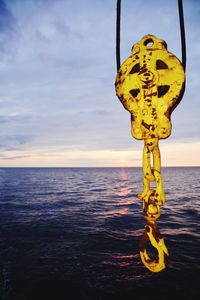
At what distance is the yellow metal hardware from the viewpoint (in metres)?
1.34


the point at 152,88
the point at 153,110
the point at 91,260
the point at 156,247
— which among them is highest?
the point at 152,88

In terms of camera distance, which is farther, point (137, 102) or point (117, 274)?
point (117, 274)

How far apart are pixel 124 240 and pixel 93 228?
301 centimetres

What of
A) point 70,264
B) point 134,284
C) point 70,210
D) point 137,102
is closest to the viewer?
point 137,102

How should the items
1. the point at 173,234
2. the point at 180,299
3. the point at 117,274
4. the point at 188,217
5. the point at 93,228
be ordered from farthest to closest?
the point at 188,217 → the point at 93,228 → the point at 173,234 → the point at 117,274 → the point at 180,299

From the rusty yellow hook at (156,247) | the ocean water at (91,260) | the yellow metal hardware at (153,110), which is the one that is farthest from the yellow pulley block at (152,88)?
the ocean water at (91,260)

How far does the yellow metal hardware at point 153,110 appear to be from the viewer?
4.40ft

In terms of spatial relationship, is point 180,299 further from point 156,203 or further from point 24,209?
point 24,209

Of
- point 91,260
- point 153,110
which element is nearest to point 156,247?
point 153,110

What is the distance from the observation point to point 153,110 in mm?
1372

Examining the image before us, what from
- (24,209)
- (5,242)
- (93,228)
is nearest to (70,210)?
(24,209)

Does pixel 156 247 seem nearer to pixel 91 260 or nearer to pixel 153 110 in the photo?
pixel 153 110

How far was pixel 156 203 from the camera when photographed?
1.32m

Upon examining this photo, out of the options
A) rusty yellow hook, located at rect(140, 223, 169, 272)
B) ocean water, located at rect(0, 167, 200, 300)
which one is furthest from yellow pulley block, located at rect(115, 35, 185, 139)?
ocean water, located at rect(0, 167, 200, 300)
